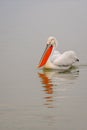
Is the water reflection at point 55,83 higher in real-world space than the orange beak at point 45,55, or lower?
lower

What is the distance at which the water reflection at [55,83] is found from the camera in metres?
4.52

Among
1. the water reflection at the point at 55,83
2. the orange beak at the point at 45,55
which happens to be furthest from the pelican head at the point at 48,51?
the water reflection at the point at 55,83

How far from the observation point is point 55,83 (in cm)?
544

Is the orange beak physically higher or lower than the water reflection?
higher

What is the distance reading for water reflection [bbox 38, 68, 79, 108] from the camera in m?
4.52

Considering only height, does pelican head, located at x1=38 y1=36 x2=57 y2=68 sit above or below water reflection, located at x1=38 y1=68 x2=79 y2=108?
above

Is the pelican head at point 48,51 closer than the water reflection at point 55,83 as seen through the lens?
No

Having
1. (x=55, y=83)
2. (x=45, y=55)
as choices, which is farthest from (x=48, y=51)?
(x=55, y=83)

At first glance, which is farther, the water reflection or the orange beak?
the orange beak

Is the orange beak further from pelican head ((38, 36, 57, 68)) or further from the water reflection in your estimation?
the water reflection

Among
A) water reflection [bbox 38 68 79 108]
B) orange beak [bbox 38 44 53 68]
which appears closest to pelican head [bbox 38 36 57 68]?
orange beak [bbox 38 44 53 68]

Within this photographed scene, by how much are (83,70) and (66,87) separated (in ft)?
4.81

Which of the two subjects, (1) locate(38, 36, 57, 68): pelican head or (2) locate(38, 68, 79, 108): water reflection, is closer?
(2) locate(38, 68, 79, 108): water reflection

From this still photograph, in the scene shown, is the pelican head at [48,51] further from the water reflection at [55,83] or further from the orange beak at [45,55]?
the water reflection at [55,83]
